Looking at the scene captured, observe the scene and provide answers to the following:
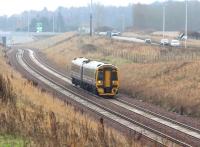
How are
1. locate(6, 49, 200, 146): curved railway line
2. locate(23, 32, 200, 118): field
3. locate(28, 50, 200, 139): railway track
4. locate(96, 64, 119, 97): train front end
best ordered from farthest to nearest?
1. locate(96, 64, 119, 97): train front end
2. locate(23, 32, 200, 118): field
3. locate(28, 50, 200, 139): railway track
4. locate(6, 49, 200, 146): curved railway line

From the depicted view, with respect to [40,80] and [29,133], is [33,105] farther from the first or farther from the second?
[40,80]

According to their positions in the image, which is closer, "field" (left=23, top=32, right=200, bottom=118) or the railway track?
the railway track

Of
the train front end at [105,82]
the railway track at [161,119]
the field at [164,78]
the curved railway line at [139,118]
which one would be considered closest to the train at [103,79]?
the train front end at [105,82]

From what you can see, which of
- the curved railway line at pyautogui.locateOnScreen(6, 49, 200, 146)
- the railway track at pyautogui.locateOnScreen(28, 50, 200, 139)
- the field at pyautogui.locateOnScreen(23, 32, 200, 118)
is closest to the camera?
the curved railway line at pyautogui.locateOnScreen(6, 49, 200, 146)

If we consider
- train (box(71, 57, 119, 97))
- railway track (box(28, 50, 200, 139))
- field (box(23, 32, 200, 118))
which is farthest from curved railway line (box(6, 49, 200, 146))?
field (box(23, 32, 200, 118))

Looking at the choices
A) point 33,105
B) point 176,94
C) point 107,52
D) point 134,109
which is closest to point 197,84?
point 176,94

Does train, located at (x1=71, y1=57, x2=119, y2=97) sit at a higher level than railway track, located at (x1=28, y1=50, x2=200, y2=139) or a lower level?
higher

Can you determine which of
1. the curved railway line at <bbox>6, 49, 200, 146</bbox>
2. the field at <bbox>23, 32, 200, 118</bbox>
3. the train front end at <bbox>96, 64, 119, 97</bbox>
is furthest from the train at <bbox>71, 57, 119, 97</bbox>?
the field at <bbox>23, 32, 200, 118</bbox>

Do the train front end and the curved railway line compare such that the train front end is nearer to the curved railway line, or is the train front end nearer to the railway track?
the curved railway line

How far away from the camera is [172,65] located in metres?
48.5

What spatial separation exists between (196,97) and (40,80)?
24.0 m

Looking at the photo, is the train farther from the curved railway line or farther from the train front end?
the curved railway line

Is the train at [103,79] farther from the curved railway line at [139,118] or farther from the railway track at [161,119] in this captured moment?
the railway track at [161,119]

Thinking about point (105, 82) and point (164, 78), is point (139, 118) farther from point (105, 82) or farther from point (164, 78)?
point (164, 78)
